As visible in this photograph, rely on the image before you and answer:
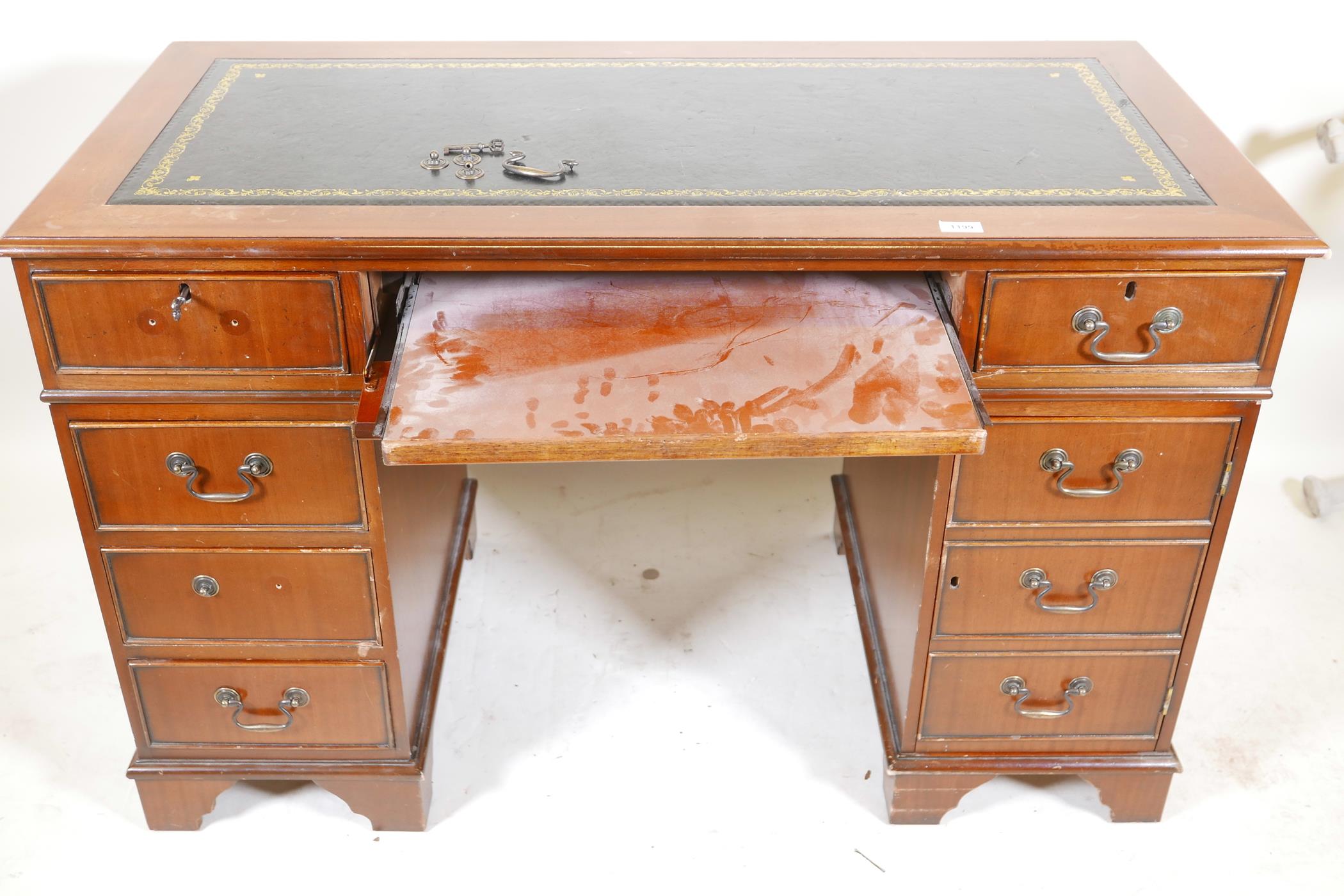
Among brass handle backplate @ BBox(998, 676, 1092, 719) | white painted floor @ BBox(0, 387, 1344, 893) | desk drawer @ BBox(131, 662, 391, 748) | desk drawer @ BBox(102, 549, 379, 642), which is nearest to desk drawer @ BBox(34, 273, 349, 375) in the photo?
desk drawer @ BBox(102, 549, 379, 642)

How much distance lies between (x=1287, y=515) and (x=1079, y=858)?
114 centimetres

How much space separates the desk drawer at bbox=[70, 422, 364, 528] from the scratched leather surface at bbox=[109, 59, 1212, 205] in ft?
0.99

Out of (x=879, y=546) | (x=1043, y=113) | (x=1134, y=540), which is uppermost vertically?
(x=1043, y=113)

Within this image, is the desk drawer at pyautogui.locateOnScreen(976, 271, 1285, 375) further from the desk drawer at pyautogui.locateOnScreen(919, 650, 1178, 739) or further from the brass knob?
the brass knob

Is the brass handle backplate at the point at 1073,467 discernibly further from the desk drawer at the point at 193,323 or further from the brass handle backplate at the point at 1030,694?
the desk drawer at the point at 193,323

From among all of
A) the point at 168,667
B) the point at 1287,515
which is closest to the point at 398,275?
the point at 168,667

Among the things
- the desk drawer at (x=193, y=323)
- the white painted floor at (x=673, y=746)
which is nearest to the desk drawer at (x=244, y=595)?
the desk drawer at (x=193, y=323)

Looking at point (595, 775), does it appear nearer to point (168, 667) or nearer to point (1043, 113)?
point (168, 667)

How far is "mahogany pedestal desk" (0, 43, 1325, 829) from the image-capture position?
5.40ft

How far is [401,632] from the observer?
2.02 meters

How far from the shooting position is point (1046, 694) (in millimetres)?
2078

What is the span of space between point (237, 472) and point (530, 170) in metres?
0.57

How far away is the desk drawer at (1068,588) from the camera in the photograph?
1931mm

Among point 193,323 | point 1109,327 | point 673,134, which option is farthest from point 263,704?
point 1109,327
